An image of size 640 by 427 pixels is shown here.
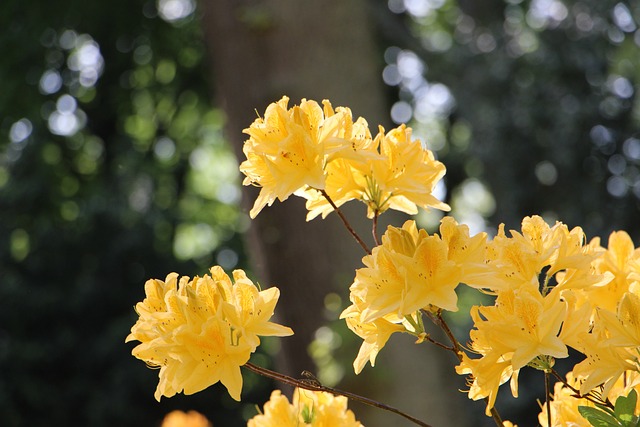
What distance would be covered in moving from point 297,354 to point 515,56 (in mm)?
3395

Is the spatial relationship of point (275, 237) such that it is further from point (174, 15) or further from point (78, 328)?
point (174, 15)

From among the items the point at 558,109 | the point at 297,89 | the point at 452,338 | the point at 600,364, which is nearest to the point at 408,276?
the point at 452,338

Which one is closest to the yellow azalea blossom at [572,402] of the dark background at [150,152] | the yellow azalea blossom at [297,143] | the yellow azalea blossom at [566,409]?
the yellow azalea blossom at [566,409]

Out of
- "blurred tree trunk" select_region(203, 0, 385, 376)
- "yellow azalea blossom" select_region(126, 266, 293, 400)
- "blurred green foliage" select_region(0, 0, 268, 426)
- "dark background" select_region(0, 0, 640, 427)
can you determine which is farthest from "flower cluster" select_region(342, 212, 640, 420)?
"blurred green foliage" select_region(0, 0, 268, 426)

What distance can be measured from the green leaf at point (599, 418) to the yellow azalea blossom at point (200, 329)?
310 millimetres

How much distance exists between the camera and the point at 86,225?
7254 mm

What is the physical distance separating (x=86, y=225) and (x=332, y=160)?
646 centimetres

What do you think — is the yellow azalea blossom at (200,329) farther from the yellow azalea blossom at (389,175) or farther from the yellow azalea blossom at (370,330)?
the yellow azalea blossom at (389,175)

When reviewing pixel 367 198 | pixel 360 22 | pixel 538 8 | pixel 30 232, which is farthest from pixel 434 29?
pixel 367 198

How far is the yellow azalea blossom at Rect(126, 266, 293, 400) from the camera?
0.95m

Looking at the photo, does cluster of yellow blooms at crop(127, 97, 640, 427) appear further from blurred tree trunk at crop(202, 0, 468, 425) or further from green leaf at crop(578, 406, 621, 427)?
blurred tree trunk at crop(202, 0, 468, 425)

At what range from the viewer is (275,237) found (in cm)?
336

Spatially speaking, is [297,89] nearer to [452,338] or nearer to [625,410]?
[452,338]

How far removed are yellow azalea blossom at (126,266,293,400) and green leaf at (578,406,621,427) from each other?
12.2 inches
